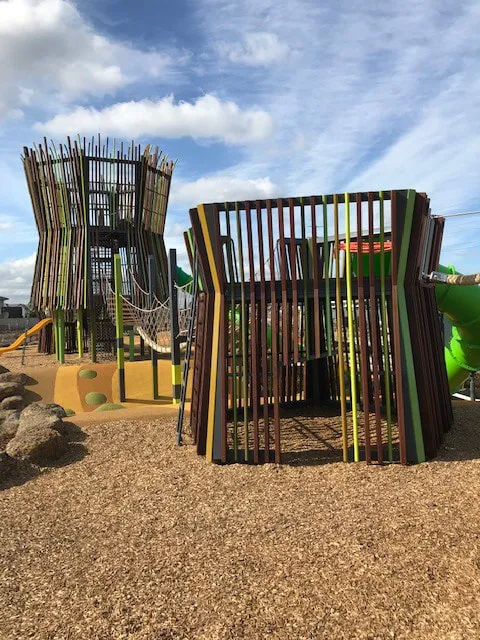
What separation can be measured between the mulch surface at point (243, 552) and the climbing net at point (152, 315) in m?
4.02

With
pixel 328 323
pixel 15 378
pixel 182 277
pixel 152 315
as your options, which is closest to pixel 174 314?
pixel 152 315

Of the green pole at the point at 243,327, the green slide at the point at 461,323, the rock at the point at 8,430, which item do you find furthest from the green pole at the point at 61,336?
the green pole at the point at 243,327

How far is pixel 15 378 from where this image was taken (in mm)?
14773

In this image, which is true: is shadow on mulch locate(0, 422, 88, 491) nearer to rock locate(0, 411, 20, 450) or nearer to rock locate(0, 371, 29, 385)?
rock locate(0, 411, 20, 450)

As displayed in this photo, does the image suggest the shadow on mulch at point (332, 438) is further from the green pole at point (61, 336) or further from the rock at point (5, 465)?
the green pole at point (61, 336)

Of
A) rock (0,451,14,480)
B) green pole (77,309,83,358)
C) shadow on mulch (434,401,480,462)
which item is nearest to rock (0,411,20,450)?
rock (0,451,14,480)

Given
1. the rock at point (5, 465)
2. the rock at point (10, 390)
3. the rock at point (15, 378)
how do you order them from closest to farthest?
the rock at point (5, 465), the rock at point (10, 390), the rock at point (15, 378)

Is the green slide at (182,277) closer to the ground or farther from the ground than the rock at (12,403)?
farther from the ground

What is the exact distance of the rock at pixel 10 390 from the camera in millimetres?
13125

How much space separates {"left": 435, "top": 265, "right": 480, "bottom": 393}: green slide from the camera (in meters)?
9.17

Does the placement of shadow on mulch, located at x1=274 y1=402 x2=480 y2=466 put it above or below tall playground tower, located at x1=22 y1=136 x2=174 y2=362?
below

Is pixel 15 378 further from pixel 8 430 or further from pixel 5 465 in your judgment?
pixel 5 465

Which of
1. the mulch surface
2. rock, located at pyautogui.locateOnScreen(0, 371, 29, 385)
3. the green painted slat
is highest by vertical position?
the green painted slat

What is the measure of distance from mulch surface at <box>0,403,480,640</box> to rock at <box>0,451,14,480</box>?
21 cm
